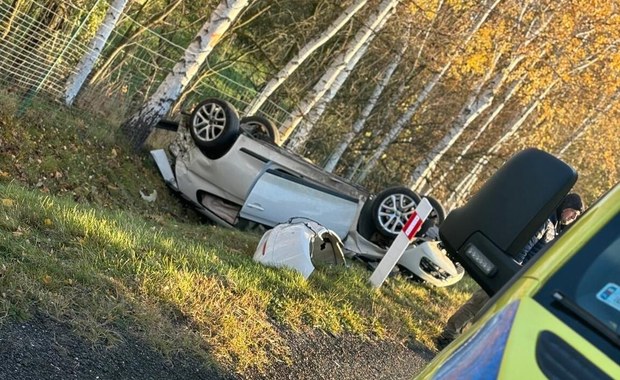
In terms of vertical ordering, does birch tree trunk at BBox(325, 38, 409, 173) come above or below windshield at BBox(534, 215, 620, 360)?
below

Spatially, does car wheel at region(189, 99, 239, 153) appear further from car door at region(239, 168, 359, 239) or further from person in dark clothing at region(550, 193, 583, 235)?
person in dark clothing at region(550, 193, 583, 235)

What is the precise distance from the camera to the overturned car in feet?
29.0

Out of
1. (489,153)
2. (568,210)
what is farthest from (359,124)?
(568,210)

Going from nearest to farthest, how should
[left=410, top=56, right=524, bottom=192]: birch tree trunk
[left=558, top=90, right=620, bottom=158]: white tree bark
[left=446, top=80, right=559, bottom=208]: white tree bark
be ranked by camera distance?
1. [left=410, top=56, right=524, bottom=192]: birch tree trunk
2. [left=446, top=80, right=559, bottom=208]: white tree bark
3. [left=558, top=90, right=620, bottom=158]: white tree bark

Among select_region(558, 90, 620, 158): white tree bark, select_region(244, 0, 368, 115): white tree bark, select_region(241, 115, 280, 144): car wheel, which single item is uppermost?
select_region(558, 90, 620, 158): white tree bark

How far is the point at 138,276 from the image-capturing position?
487 centimetres

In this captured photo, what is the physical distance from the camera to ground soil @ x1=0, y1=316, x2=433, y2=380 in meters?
3.50

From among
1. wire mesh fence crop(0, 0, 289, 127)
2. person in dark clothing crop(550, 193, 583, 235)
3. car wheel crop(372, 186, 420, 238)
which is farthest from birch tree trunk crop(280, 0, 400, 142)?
person in dark clothing crop(550, 193, 583, 235)

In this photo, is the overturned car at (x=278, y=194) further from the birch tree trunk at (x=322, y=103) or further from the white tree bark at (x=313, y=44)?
the birch tree trunk at (x=322, y=103)

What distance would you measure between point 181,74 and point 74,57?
143cm

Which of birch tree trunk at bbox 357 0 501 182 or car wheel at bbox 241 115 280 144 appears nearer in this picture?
car wheel at bbox 241 115 280 144

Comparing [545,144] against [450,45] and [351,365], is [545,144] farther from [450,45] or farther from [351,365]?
[351,365]

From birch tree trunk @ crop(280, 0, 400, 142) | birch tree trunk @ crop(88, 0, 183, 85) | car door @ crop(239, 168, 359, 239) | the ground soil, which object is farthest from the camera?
birch tree trunk @ crop(280, 0, 400, 142)

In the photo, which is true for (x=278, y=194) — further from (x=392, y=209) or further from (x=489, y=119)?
(x=489, y=119)
